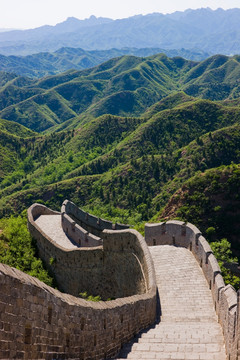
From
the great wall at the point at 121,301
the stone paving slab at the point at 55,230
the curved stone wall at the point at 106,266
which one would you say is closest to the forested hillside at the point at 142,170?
the stone paving slab at the point at 55,230

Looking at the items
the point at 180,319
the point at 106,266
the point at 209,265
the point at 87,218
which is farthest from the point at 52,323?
the point at 87,218

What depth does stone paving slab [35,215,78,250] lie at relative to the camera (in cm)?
2739

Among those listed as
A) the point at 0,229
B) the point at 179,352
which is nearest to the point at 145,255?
the point at 179,352

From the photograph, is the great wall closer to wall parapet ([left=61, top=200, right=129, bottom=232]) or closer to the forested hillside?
wall parapet ([left=61, top=200, right=129, bottom=232])

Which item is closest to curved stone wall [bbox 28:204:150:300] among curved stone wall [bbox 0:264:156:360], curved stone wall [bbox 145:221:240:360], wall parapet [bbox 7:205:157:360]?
wall parapet [bbox 7:205:157:360]

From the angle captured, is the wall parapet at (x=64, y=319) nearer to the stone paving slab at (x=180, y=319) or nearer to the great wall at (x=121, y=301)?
the great wall at (x=121, y=301)

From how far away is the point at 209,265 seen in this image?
1759cm

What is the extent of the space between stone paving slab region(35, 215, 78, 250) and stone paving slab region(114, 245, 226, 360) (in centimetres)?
689

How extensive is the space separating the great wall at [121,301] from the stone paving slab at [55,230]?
0.23 ft

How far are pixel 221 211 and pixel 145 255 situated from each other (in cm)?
3734

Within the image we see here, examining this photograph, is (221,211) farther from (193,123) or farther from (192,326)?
(193,123)

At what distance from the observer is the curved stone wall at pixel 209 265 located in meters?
10.2

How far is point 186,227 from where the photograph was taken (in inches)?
882

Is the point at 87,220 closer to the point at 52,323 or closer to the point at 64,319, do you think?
the point at 64,319
